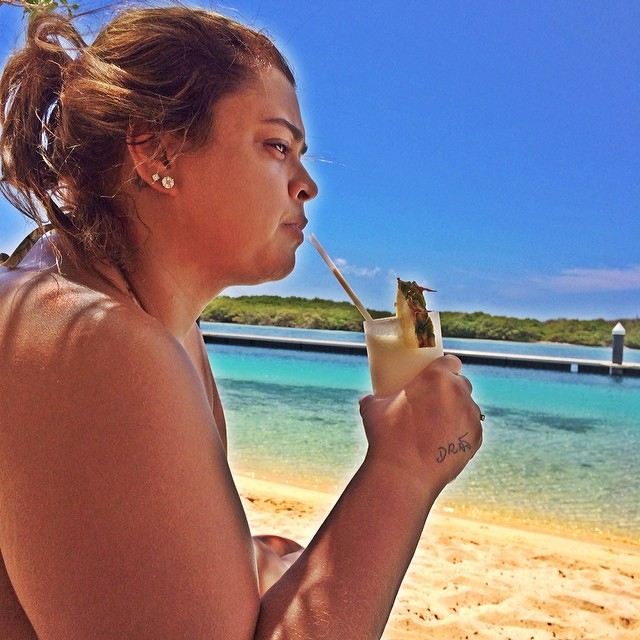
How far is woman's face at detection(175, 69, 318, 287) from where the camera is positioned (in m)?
0.92

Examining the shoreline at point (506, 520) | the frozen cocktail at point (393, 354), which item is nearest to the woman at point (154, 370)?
the frozen cocktail at point (393, 354)

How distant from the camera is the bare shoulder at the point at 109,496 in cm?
65

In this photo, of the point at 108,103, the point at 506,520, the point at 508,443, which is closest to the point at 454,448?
the point at 108,103

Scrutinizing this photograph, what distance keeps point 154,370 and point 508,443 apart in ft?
28.0

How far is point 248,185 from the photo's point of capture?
0.93 meters

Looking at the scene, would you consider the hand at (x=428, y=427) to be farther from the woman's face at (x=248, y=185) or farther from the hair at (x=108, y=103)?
the hair at (x=108, y=103)

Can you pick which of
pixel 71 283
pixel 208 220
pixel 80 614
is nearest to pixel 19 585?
pixel 80 614

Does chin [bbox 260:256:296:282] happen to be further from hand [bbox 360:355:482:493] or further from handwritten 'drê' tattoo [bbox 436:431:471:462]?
handwritten 'drê' tattoo [bbox 436:431:471:462]

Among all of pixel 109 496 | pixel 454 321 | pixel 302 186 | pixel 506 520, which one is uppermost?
pixel 302 186

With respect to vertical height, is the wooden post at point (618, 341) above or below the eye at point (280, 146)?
below

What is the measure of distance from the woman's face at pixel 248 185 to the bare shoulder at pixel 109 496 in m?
0.27

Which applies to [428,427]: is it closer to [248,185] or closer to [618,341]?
[248,185]

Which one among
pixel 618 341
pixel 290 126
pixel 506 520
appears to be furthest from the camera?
pixel 618 341

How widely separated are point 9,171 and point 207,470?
680 millimetres
